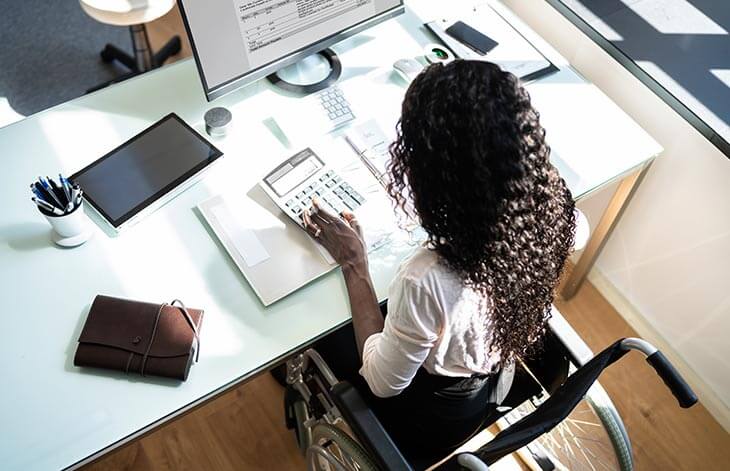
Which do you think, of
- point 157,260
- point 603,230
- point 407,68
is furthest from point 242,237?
point 603,230

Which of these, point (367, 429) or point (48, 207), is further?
Result: point (48, 207)

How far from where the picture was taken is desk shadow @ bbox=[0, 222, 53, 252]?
134 cm

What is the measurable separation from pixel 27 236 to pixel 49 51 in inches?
57.7

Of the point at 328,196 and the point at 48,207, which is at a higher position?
the point at 48,207

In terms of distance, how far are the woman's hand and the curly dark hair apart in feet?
0.71

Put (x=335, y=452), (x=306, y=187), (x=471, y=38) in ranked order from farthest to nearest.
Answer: (x=471, y=38) → (x=335, y=452) → (x=306, y=187)

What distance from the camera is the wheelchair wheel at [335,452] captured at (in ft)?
4.17

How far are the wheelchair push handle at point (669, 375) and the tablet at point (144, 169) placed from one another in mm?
913

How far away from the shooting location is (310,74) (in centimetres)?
164

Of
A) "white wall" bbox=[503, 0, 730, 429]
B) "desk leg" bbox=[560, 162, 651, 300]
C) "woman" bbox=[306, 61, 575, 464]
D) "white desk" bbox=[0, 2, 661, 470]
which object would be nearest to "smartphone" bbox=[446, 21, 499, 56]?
"white desk" bbox=[0, 2, 661, 470]

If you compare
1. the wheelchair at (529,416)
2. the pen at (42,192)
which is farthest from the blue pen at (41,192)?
the wheelchair at (529,416)

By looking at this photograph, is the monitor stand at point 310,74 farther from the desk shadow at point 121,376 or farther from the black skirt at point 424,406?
the desk shadow at point 121,376

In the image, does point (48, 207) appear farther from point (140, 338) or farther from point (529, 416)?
point (529, 416)

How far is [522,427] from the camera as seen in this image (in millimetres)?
1134
